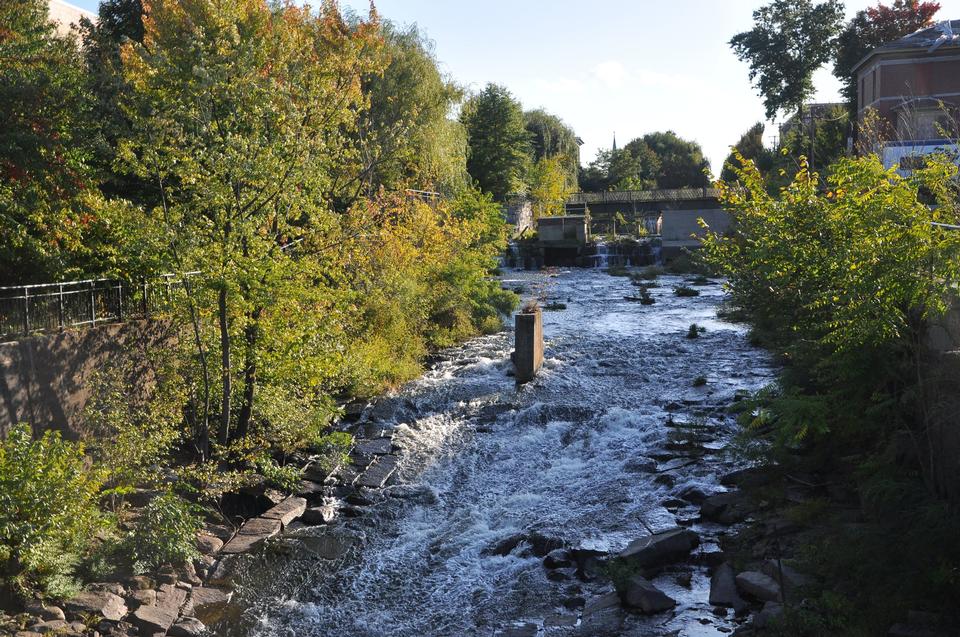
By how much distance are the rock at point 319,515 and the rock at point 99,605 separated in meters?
3.51

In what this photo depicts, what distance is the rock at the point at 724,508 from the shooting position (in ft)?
37.4

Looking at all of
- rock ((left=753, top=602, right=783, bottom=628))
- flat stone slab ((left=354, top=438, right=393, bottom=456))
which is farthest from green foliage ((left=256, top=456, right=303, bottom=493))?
rock ((left=753, top=602, right=783, bottom=628))

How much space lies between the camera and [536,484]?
45.2 feet

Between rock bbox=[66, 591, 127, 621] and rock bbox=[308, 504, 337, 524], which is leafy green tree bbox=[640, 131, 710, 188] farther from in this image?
rock bbox=[66, 591, 127, 621]

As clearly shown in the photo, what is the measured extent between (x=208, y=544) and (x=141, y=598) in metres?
1.85

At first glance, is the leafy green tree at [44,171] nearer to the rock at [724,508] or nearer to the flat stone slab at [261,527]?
the flat stone slab at [261,527]

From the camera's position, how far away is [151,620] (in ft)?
30.8

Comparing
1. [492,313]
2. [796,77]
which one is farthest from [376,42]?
[796,77]

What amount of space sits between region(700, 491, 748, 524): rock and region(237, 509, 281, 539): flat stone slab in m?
6.47

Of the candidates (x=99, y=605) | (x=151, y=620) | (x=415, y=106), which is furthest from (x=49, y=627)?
(x=415, y=106)

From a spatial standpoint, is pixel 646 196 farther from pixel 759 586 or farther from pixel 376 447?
pixel 759 586

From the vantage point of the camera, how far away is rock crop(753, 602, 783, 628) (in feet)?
27.3

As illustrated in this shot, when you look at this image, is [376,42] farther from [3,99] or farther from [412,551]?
[412,551]

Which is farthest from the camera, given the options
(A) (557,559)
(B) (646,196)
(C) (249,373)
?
(B) (646,196)
